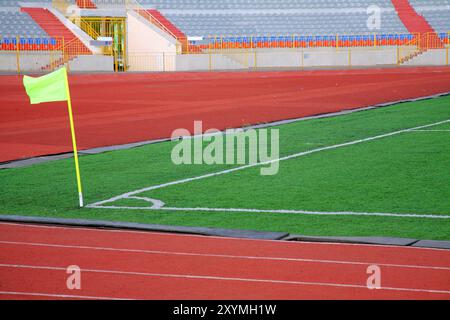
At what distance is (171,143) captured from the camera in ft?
49.9

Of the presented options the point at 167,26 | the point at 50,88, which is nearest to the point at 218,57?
the point at 167,26

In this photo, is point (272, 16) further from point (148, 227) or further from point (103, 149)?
point (148, 227)

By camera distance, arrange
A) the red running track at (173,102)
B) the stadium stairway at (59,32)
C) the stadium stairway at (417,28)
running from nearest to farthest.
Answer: the red running track at (173,102) < the stadium stairway at (59,32) < the stadium stairway at (417,28)

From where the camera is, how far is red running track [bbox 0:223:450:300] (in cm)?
612

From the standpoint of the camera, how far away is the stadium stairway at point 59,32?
4309 cm

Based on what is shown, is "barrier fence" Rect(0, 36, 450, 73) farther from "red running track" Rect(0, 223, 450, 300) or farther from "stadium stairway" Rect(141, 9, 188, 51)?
"red running track" Rect(0, 223, 450, 300)

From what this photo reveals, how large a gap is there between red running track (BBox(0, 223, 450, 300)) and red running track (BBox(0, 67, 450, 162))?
21.1 feet

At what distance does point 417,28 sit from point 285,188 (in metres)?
42.8

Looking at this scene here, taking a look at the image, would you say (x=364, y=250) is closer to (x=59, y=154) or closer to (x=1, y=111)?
(x=59, y=154)

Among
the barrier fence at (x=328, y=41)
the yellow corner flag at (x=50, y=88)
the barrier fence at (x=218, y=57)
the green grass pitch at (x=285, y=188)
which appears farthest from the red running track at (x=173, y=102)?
the barrier fence at (x=328, y=41)

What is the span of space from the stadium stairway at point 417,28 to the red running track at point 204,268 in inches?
1680

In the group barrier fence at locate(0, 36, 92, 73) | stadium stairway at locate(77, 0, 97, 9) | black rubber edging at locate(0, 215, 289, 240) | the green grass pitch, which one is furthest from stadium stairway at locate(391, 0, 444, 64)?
black rubber edging at locate(0, 215, 289, 240)

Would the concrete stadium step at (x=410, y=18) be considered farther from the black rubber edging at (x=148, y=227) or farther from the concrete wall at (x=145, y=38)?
the black rubber edging at (x=148, y=227)
